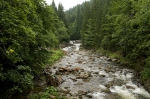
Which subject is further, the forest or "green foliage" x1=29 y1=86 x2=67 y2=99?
"green foliage" x1=29 y1=86 x2=67 y2=99

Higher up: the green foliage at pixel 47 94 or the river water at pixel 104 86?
the green foliage at pixel 47 94

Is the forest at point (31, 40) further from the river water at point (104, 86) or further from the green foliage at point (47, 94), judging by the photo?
the river water at point (104, 86)

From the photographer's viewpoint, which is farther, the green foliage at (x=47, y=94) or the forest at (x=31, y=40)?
the green foliage at (x=47, y=94)

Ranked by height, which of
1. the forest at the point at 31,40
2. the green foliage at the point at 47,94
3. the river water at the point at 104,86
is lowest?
the river water at the point at 104,86

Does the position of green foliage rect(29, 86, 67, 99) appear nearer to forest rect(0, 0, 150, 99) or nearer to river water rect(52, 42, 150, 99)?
forest rect(0, 0, 150, 99)

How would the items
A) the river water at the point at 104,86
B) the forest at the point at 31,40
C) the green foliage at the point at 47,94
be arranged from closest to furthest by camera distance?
the forest at the point at 31,40 < the green foliage at the point at 47,94 < the river water at the point at 104,86

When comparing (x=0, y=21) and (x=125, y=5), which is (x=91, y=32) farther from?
(x=0, y=21)

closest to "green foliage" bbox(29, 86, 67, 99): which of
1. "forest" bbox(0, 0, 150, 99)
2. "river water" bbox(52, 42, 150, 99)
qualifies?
"forest" bbox(0, 0, 150, 99)

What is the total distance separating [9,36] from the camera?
5660 mm

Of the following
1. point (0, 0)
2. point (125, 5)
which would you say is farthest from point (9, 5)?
point (125, 5)

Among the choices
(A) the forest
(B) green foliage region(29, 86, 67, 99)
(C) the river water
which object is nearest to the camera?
(A) the forest

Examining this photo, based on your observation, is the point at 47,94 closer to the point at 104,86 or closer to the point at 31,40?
the point at 31,40

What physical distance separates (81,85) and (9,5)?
354 inches

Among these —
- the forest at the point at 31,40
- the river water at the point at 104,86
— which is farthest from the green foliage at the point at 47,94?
the river water at the point at 104,86
